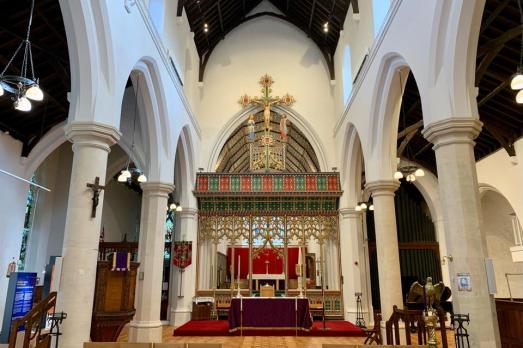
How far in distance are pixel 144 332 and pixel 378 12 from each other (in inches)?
321

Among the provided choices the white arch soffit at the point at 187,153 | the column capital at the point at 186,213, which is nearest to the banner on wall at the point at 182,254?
the column capital at the point at 186,213

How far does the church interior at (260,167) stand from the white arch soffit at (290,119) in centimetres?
5

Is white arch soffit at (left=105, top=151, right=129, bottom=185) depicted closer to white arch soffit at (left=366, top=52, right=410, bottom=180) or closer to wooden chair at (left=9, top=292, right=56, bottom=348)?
white arch soffit at (left=366, top=52, right=410, bottom=180)

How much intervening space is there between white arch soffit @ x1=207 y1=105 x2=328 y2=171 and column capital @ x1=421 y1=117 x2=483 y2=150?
25.2 feet

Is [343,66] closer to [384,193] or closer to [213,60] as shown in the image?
[213,60]

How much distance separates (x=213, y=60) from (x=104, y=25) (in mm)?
8570

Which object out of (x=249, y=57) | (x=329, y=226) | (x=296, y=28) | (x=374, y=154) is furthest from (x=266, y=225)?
(x=296, y=28)

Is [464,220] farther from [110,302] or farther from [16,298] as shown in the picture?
[16,298]

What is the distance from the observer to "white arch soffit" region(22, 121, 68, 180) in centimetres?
1018

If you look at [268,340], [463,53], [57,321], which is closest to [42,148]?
[57,321]

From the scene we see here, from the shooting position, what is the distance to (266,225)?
1208cm

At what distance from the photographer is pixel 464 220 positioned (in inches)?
191

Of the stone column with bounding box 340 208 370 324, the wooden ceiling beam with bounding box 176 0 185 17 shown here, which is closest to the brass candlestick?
the stone column with bounding box 340 208 370 324

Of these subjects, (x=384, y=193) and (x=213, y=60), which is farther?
(x=213, y=60)
